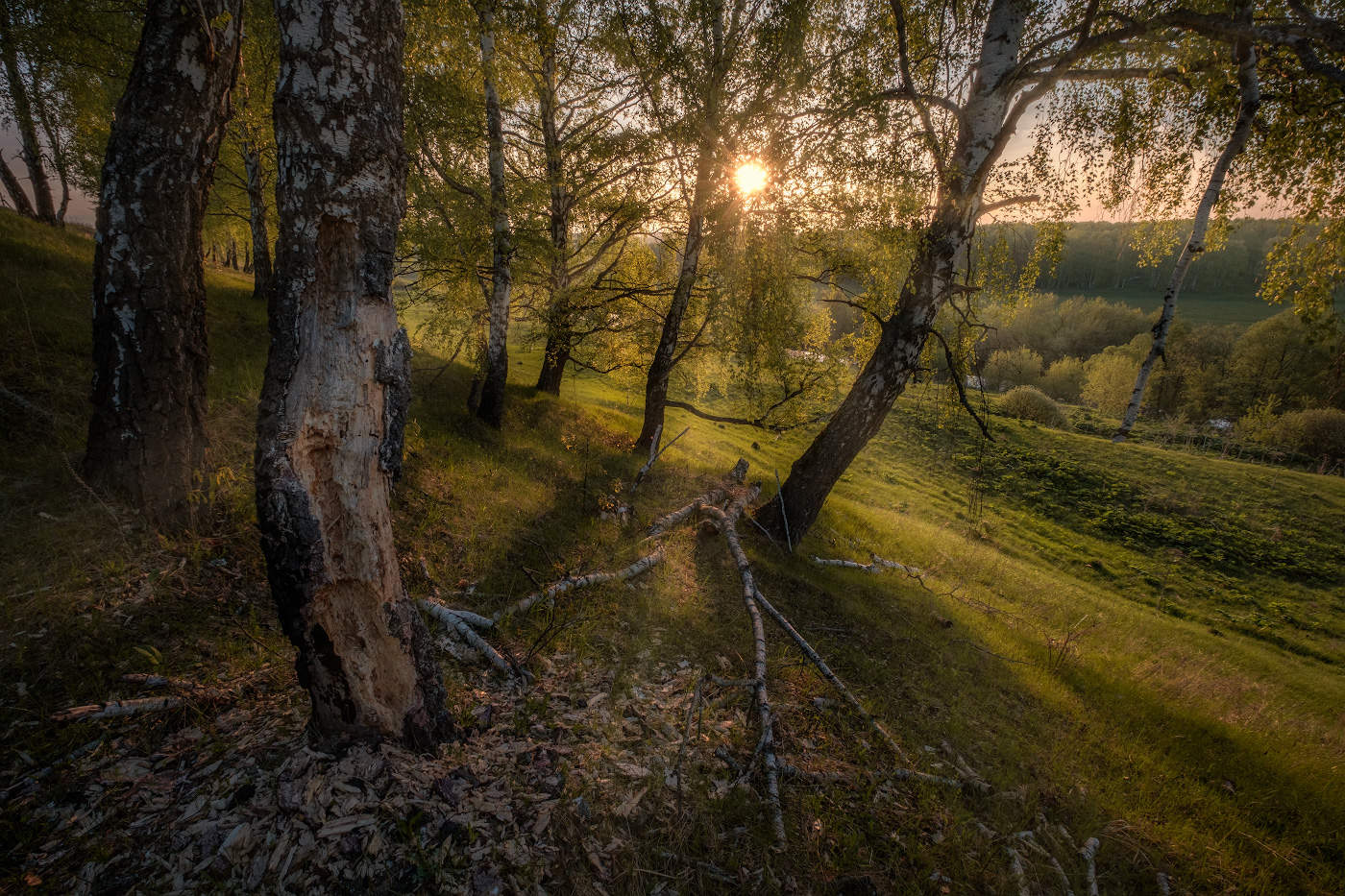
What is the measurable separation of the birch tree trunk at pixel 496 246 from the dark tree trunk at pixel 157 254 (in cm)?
492

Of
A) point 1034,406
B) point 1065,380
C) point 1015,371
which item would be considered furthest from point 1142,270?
point 1034,406

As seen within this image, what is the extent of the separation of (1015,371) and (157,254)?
76736mm

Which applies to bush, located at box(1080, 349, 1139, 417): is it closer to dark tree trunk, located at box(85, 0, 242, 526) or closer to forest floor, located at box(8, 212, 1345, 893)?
forest floor, located at box(8, 212, 1345, 893)

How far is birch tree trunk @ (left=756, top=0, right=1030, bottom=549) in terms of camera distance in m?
6.47

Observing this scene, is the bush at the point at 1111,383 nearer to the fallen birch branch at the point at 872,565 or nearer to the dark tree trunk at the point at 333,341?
the fallen birch branch at the point at 872,565

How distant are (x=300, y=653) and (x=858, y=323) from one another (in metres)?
11.9

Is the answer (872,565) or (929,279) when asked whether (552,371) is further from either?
(929,279)

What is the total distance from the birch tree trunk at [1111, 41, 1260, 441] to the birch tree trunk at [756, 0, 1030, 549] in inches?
100

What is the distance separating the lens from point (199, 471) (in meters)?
4.93

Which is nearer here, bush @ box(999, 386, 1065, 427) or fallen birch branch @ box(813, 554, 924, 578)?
fallen birch branch @ box(813, 554, 924, 578)

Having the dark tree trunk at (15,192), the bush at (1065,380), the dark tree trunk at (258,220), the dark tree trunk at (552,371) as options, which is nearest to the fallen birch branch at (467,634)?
the dark tree trunk at (552,371)

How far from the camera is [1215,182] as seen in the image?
7.09m

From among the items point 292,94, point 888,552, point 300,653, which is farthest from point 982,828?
point 888,552

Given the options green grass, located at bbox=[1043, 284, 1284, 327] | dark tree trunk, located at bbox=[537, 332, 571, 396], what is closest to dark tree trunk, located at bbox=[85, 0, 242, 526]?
dark tree trunk, located at bbox=[537, 332, 571, 396]
